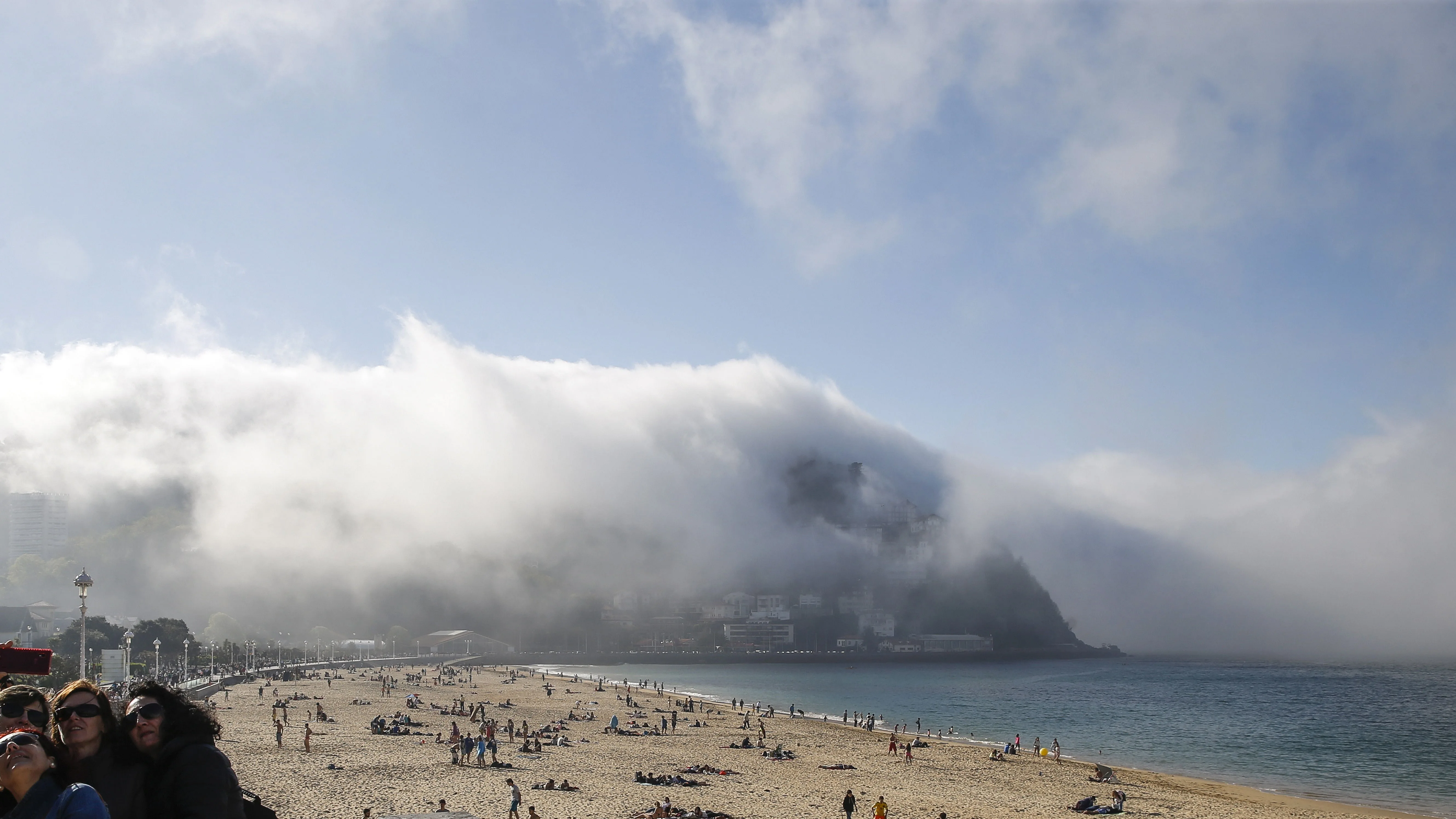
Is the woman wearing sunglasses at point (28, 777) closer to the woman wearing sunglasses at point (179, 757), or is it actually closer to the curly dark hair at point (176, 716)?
the woman wearing sunglasses at point (179, 757)

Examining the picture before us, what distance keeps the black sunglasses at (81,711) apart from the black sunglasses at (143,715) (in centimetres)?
11

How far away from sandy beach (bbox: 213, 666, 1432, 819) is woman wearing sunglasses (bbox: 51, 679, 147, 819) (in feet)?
69.6

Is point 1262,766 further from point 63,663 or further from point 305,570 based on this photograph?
point 305,570

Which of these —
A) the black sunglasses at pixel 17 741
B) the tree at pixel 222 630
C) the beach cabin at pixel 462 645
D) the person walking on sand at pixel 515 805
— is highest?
the black sunglasses at pixel 17 741

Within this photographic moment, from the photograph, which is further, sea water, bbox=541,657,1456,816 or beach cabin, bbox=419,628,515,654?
beach cabin, bbox=419,628,515,654

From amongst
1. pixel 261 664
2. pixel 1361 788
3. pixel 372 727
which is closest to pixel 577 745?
pixel 372 727

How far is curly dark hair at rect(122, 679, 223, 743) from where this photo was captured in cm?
370

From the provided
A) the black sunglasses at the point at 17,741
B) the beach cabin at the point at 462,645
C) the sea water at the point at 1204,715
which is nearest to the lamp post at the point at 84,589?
the black sunglasses at the point at 17,741

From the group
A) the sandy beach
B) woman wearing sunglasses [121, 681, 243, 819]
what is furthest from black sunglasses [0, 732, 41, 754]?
the sandy beach

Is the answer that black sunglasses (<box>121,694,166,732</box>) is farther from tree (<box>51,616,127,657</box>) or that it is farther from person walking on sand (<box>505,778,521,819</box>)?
tree (<box>51,616,127,657</box>)

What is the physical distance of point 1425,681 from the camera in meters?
126

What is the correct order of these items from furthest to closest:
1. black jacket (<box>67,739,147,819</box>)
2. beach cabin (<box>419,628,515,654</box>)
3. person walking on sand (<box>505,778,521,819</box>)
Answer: beach cabin (<box>419,628,515,654</box>) < person walking on sand (<box>505,778,521,819</box>) < black jacket (<box>67,739,147,819</box>)

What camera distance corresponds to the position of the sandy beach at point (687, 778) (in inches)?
992

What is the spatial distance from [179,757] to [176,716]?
0.31m
